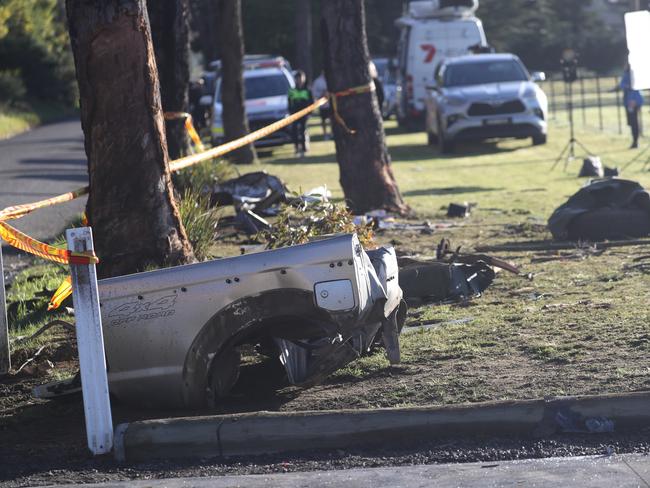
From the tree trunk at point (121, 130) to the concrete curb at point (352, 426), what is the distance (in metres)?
2.60

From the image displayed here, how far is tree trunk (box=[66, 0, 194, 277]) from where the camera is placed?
811cm

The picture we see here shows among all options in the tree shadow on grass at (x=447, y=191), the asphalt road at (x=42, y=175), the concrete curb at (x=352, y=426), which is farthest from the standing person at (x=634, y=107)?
the concrete curb at (x=352, y=426)

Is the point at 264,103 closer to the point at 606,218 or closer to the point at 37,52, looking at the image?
the point at 606,218

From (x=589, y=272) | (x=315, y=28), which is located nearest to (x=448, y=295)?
(x=589, y=272)

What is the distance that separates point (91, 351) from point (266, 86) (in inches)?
978

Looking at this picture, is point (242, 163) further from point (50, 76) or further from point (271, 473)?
point (50, 76)

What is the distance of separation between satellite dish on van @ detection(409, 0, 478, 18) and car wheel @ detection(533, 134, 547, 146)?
26.2ft

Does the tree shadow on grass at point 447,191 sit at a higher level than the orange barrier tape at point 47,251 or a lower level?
lower

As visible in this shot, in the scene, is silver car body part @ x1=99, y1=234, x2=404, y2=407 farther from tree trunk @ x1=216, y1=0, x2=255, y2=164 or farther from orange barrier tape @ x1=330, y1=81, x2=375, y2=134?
tree trunk @ x1=216, y1=0, x2=255, y2=164

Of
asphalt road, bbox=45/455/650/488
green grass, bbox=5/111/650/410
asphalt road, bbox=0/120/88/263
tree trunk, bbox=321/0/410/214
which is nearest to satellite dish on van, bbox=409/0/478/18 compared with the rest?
asphalt road, bbox=0/120/88/263

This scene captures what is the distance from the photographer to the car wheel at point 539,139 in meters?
25.4

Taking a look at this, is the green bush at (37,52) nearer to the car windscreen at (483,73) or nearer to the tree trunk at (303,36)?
the tree trunk at (303,36)

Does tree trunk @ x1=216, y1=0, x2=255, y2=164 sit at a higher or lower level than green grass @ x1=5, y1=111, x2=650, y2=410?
higher

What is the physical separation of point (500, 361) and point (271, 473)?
6.79 ft
